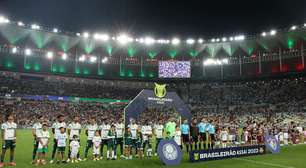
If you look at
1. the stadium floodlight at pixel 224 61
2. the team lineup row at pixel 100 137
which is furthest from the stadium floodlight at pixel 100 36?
the team lineup row at pixel 100 137

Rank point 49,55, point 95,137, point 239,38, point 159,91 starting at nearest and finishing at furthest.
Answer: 1. point 95,137
2. point 159,91
3. point 239,38
4. point 49,55

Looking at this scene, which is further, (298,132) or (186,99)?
(186,99)

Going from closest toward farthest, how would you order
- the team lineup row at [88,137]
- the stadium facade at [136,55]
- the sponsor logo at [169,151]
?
the team lineup row at [88,137]
the sponsor logo at [169,151]
the stadium facade at [136,55]

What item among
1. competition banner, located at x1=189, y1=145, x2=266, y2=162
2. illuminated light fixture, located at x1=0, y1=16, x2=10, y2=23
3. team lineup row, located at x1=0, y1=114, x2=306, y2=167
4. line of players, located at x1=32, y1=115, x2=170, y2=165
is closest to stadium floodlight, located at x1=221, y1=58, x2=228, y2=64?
illuminated light fixture, located at x1=0, y1=16, x2=10, y2=23

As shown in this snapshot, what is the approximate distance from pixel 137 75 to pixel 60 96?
2198cm

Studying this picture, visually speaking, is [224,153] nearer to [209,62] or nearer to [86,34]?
[86,34]

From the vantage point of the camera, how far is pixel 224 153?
15734 millimetres

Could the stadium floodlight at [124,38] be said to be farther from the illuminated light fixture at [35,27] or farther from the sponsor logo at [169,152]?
the sponsor logo at [169,152]

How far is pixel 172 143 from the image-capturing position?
14.6 meters

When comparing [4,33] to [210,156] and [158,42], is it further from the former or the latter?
[210,156]

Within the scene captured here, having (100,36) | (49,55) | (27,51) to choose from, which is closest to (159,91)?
(100,36)

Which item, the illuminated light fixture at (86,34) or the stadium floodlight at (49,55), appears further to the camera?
the stadium floodlight at (49,55)

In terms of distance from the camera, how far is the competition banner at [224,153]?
47.6 ft

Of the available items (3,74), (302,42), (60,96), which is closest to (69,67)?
(60,96)
